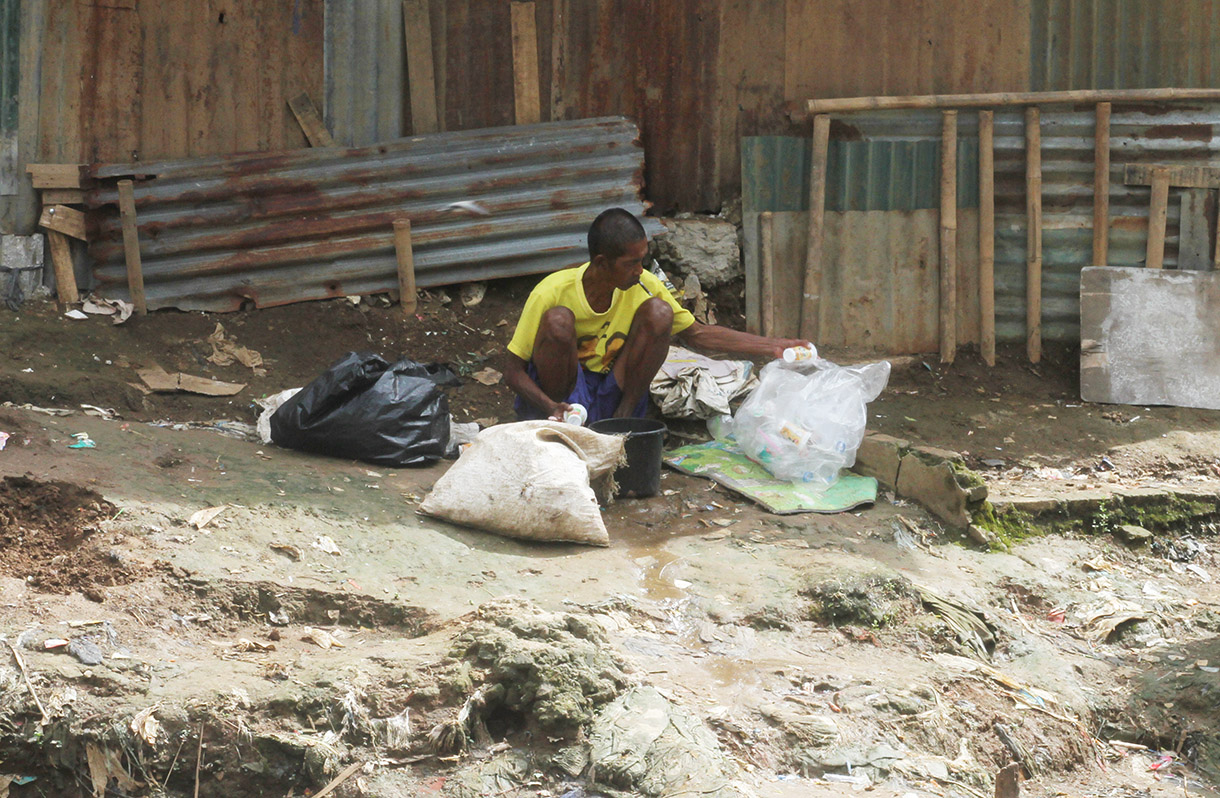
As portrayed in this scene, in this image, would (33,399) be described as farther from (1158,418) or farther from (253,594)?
(1158,418)

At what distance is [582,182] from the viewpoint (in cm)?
614

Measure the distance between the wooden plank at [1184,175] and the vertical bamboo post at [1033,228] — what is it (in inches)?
23.7

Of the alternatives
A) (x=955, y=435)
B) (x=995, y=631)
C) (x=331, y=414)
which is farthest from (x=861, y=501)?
(x=331, y=414)

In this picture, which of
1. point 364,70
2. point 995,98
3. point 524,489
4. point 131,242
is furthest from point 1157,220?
point 131,242

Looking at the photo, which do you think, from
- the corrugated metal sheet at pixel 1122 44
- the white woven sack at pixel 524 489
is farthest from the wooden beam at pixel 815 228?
the white woven sack at pixel 524 489

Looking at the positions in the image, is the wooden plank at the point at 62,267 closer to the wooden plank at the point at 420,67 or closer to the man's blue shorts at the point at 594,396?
the wooden plank at the point at 420,67

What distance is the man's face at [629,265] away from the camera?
14.2 feet

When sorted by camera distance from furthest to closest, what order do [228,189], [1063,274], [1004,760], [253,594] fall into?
[1063,274] < [228,189] < [253,594] < [1004,760]

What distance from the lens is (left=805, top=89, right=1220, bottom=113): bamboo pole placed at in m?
6.11

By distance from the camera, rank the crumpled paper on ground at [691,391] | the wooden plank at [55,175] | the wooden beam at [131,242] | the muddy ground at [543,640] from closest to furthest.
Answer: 1. the muddy ground at [543,640]
2. the crumpled paper on ground at [691,391]
3. the wooden plank at [55,175]
4. the wooden beam at [131,242]

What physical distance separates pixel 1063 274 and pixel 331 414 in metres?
4.25

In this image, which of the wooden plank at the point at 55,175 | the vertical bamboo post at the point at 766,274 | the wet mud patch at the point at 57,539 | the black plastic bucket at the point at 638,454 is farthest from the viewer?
the vertical bamboo post at the point at 766,274

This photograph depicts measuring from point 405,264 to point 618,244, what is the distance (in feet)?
6.76

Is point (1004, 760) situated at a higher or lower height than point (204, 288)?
lower
